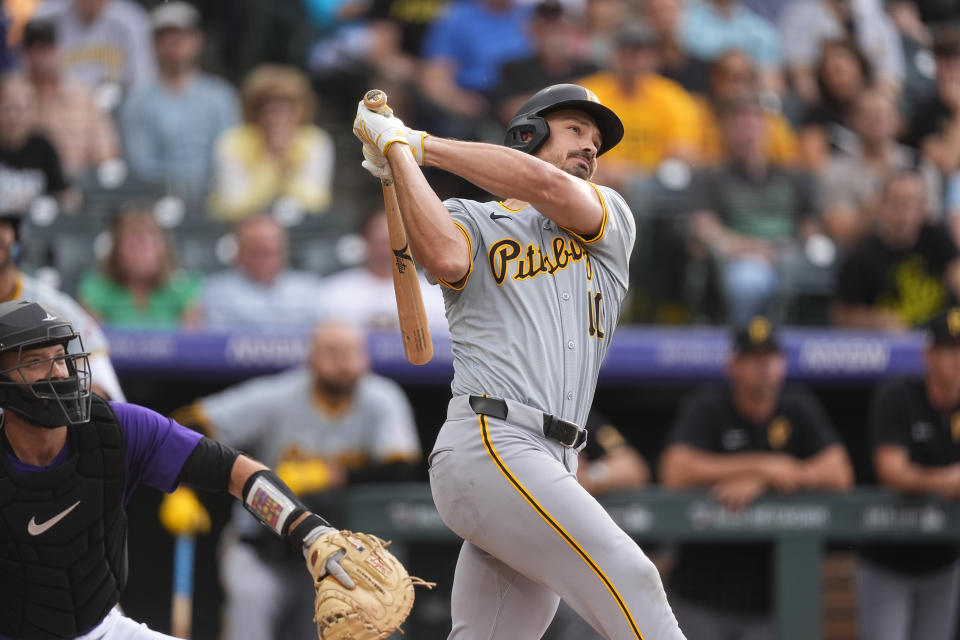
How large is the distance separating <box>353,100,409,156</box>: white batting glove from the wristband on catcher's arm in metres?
0.90

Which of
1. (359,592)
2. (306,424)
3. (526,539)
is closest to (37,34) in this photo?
(306,424)

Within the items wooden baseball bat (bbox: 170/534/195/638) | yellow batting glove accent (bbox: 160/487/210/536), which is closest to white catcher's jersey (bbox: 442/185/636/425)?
yellow batting glove accent (bbox: 160/487/210/536)

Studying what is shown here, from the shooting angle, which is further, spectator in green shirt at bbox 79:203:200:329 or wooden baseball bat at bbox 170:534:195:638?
spectator in green shirt at bbox 79:203:200:329

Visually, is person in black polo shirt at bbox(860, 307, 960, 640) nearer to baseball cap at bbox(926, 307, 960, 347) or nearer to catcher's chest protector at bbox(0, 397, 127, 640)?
baseball cap at bbox(926, 307, 960, 347)

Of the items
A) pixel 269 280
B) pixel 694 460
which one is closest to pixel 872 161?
pixel 694 460

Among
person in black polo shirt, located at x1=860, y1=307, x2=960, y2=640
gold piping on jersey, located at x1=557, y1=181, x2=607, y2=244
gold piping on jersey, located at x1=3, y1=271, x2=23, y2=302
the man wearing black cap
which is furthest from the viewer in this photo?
the man wearing black cap

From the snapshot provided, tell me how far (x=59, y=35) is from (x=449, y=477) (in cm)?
635

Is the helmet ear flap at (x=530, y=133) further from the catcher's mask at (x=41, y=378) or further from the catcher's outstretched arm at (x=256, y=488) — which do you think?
the catcher's mask at (x=41, y=378)

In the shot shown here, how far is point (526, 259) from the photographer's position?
11.5ft

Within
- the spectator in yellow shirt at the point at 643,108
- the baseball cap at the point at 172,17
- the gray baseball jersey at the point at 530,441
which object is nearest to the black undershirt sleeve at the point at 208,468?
the gray baseball jersey at the point at 530,441

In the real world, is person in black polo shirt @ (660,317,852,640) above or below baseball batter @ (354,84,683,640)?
below

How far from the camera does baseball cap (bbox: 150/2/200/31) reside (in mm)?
8359

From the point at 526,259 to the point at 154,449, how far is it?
110cm

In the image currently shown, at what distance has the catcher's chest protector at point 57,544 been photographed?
3.46m
